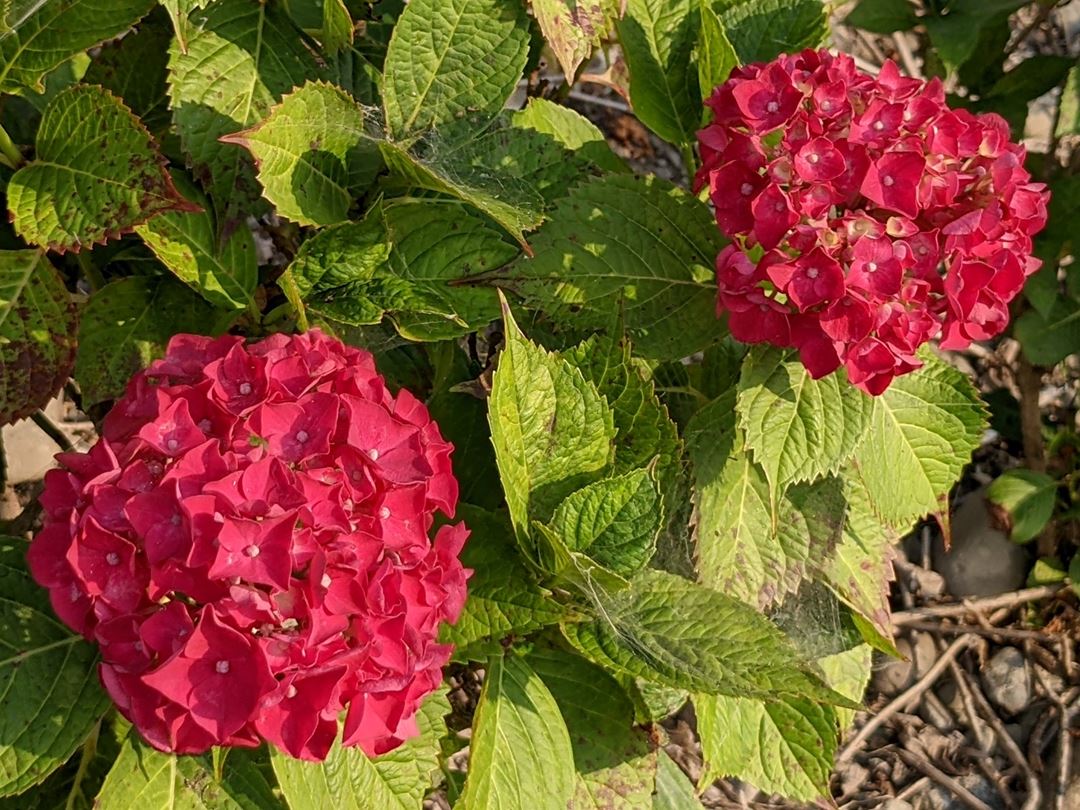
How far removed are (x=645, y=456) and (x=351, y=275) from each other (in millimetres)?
496

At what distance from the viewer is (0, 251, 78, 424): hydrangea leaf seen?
1.54 m

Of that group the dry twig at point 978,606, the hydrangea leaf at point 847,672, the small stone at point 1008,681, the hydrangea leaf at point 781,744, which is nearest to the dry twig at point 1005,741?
the small stone at point 1008,681

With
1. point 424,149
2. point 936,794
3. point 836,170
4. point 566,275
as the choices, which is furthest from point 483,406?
point 936,794

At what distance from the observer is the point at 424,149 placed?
1.72 m

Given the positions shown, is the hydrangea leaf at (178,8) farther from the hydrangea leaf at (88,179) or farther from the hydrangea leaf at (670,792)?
the hydrangea leaf at (670,792)

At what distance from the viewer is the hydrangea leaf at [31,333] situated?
1.54 meters

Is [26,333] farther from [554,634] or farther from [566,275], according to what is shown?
[554,634]

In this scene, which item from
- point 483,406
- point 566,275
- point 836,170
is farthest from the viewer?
point 483,406

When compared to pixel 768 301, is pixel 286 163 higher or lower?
higher

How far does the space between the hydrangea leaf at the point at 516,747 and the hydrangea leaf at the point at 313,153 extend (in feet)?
2.33

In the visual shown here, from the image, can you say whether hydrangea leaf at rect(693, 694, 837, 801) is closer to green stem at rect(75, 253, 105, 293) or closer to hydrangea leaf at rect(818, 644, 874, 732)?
hydrangea leaf at rect(818, 644, 874, 732)

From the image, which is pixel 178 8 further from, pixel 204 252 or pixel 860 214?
pixel 860 214

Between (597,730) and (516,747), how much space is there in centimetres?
24

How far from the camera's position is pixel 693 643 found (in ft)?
4.64
